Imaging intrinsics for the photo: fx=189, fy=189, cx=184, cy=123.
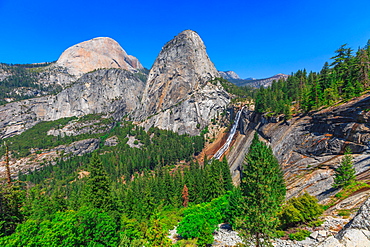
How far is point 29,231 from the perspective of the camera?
1877cm

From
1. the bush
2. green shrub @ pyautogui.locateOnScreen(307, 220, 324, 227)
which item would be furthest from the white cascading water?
the bush

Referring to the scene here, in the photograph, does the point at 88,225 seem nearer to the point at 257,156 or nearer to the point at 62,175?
the point at 257,156

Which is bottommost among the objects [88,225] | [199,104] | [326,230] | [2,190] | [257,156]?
[326,230]

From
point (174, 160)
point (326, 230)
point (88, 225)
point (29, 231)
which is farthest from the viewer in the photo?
point (174, 160)

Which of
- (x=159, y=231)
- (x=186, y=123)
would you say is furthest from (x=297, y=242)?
(x=186, y=123)

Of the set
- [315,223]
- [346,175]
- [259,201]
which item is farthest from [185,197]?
[259,201]

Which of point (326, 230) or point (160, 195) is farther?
point (160, 195)

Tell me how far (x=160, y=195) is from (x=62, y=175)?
12081 centimetres

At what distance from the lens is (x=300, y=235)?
24.3m

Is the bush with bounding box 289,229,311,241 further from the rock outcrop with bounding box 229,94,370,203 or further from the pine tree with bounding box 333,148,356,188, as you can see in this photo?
the pine tree with bounding box 333,148,356,188

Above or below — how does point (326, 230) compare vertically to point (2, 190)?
below

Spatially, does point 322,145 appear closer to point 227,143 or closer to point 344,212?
point 344,212

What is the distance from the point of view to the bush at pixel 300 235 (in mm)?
24141

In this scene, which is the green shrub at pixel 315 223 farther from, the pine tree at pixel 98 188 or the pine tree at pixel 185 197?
the pine tree at pixel 185 197
